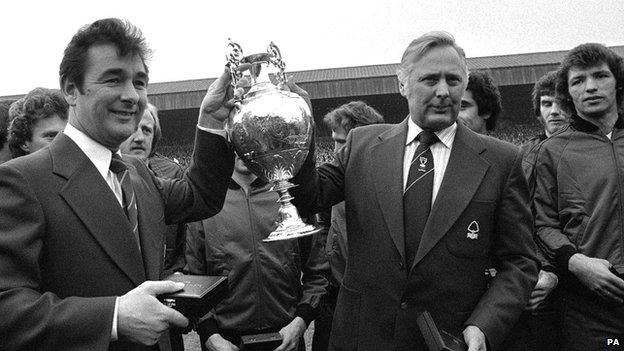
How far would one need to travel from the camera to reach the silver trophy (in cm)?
199

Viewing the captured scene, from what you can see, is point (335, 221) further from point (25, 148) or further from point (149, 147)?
point (25, 148)

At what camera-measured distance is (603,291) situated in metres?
2.85

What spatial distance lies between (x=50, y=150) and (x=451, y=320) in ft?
5.30

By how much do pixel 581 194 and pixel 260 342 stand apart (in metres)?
1.92

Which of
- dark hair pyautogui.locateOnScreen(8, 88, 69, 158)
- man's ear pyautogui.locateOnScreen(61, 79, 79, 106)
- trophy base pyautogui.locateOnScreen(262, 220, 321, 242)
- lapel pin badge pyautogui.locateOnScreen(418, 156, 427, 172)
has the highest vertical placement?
man's ear pyautogui.locateOnScreen(61, 79, 79, 106)

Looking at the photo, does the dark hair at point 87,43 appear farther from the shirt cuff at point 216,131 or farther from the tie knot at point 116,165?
A: the shirt cuff at point 216,131

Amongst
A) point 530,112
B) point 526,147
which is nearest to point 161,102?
point 530,112

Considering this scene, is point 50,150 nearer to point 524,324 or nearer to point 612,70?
point 524,324

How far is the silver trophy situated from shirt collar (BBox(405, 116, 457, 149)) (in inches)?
21.2

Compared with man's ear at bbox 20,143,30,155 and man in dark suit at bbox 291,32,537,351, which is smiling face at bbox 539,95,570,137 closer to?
man in dark suit at bbox 291,32,537,351

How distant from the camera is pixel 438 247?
7.25 feet

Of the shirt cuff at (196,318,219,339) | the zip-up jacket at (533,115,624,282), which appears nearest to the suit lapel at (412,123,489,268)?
the zip-up jacket at (533,115,624,282)

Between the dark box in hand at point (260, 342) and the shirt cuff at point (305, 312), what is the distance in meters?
0.34

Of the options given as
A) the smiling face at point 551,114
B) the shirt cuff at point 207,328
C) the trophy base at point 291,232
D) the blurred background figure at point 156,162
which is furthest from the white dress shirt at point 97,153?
the smiling face at point 551,114
